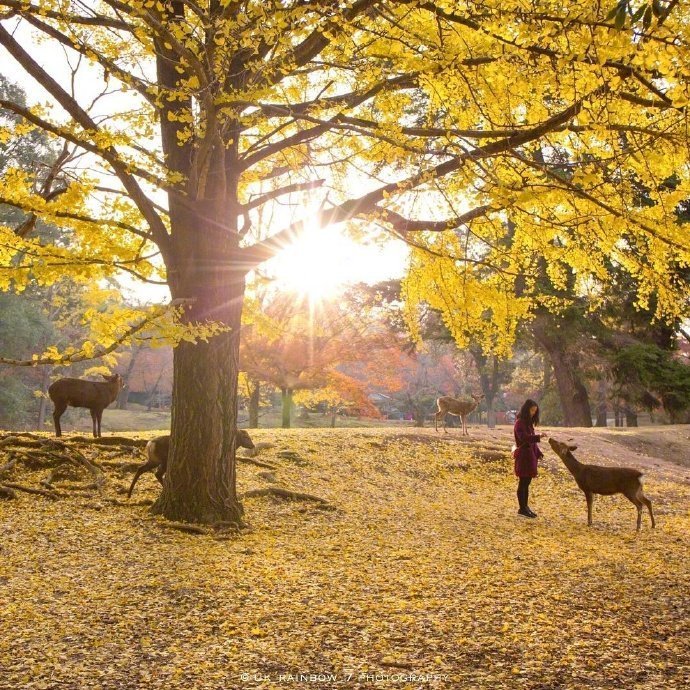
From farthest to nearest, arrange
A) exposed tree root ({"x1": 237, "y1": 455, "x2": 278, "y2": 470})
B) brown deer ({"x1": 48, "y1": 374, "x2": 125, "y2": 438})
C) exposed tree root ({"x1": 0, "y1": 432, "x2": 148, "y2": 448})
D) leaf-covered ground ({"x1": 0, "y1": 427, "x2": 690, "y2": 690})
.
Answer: exposed tree root ({"x1": 237, "y1": 455, "x2": 278, "y2": 470})
brown deer ({"x1": 48, "y1": 374, "x2": 125, "y2": 438})
exposed tree root ({"x1": 0, "y1": 432, "x2": 148, "y2": 448})
leaf-covered ground ({"x1": 0, "y1": 427, "x2": 690, "y2": 690})

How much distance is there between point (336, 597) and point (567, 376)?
23042 millimetres

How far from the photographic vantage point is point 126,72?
23.4ft

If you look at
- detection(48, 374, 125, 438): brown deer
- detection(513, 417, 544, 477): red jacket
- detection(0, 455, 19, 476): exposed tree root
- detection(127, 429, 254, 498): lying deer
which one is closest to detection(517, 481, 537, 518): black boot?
detection(513, 417, 544, 477): red jacket

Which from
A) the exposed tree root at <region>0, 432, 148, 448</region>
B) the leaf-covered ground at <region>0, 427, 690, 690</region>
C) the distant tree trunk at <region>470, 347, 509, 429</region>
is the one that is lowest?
the leaf-covered ground at <region>0, 427, 690, 690</region>

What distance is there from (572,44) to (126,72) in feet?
15.4

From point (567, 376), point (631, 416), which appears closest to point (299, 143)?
point (567, 376)

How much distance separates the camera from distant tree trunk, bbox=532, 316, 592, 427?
25672 millimetres

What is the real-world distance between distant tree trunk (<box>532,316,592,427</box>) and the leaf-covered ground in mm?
16556

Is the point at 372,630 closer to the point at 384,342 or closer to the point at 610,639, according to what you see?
the point at 610,639

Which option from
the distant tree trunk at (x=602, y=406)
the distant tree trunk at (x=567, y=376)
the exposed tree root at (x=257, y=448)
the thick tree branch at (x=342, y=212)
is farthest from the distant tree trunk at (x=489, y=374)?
the thick tree branch at (x=342, y=212)

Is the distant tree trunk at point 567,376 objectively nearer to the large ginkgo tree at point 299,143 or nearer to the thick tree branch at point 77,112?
the large ginkgo tree at point 299,143

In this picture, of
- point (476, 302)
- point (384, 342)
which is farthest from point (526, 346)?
point (476, 302)

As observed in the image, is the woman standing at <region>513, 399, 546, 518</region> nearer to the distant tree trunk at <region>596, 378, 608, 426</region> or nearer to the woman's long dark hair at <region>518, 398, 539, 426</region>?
the woman's long dark hair at <region>518, 398, 539, 426</region>

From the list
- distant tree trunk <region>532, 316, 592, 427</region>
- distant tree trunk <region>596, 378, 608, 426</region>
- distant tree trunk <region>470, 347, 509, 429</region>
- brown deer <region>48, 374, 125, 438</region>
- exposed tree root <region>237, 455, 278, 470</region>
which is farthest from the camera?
distant tree trunk <region>596, 378, 608, 426</region>
